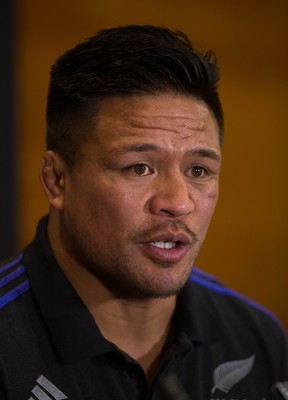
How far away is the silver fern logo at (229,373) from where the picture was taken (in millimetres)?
1447

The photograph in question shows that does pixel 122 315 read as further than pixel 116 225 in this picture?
Yes

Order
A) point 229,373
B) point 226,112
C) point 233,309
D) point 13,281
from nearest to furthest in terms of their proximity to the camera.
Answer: point 13,281 < point 229,373 < point 233,309 < point 226,112

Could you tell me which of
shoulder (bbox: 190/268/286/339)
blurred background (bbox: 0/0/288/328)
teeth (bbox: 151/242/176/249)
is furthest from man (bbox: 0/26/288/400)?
blurred background (bbox: 0/0/288/328)

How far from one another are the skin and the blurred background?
1.31m

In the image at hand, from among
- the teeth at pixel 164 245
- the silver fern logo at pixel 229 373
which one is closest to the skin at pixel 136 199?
the teeth at pixel 164 245

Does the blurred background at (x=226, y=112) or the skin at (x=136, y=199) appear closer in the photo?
the skin at (x=136, y=199)

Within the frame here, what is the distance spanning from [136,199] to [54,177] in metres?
0.22

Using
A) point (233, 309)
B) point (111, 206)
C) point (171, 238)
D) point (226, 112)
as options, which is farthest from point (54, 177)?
point (226, 112)

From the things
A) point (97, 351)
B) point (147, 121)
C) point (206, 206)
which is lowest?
point (97, 351)

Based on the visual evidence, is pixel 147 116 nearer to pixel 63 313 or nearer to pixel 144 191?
pixel 144 191

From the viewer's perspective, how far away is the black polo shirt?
4.10 feet

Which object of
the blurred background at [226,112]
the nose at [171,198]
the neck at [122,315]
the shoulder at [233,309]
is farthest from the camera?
the blurred background at [226,112]

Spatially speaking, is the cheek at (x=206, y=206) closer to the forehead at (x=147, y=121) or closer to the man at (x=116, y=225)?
the man at (x=116, y=225)

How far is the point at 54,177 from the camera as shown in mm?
1394
